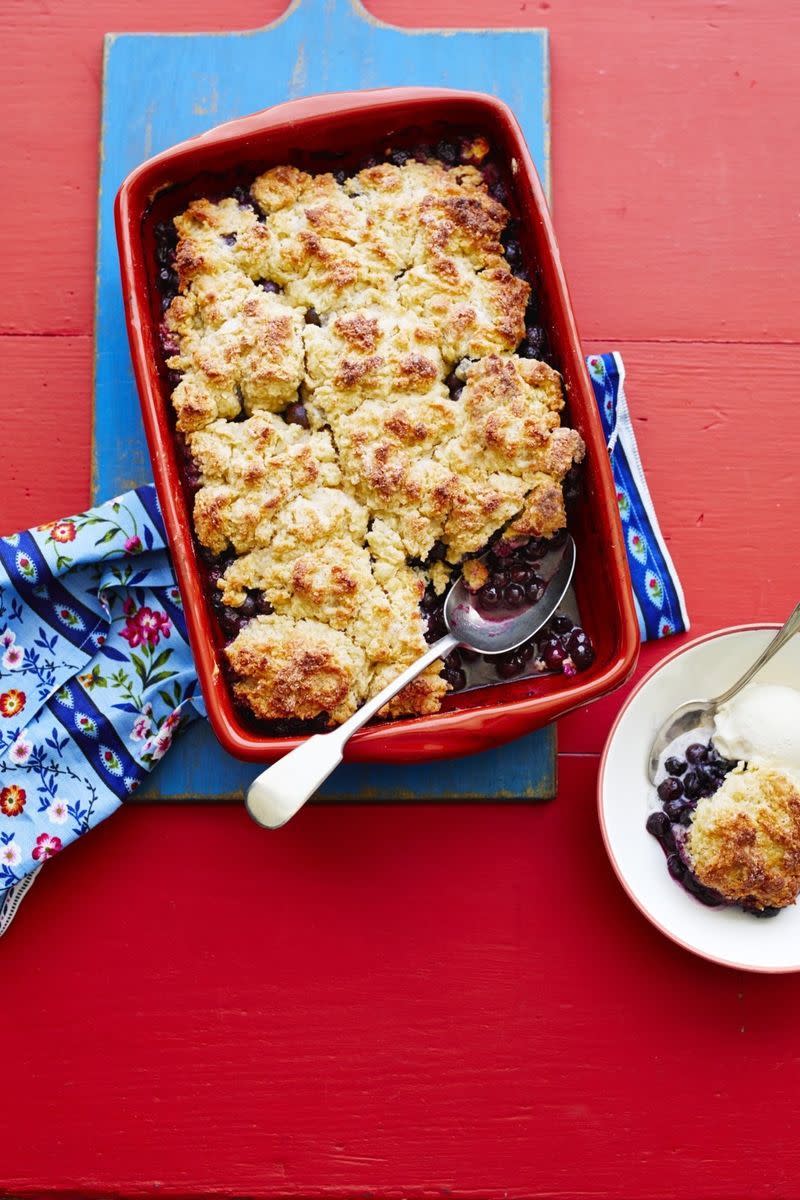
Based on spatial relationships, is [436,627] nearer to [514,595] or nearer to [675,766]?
[514,595]

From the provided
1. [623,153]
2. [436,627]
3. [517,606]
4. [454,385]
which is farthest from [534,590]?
[623,153]

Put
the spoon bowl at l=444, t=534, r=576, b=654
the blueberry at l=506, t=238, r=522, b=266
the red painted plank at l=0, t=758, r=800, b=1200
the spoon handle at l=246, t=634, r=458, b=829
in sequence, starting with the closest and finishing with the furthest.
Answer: the spoon handle at l=246, t=634, r=458, b=829, the spoon bowl at l=444, t=534, r=576, b=654, the blueberry at l=506, t=238, r=522, b=266, the red painted plank at l=0, t=758, r=800, b=1200

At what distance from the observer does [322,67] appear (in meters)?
2.14

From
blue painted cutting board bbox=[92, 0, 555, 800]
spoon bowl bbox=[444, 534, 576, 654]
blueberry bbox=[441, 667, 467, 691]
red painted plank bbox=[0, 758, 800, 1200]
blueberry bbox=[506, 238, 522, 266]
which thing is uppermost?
blue painted cutting board bbox=[92, 0, 555, 800]

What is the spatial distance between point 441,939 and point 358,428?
1007 mm

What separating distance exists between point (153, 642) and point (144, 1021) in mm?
744

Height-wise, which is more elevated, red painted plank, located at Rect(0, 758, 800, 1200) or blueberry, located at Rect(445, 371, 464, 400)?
blueberry, located at Rect(445, 371, 464, 400)

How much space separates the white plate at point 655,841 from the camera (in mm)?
1936

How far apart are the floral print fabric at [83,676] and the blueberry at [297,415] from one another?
1.11ft

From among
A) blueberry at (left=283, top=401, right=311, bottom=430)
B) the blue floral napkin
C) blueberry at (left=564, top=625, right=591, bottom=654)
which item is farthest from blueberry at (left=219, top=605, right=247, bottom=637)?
blueberry at (left=564, top=625, right=591, bottom=654)

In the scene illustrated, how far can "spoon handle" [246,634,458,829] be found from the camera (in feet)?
5.49

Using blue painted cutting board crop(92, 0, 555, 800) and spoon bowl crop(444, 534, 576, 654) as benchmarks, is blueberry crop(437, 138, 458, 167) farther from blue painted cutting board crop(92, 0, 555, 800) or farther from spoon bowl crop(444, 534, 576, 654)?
spoon bowl crop(444, 534, 576, 654)

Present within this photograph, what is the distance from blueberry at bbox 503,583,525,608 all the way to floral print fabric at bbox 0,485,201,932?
62cm

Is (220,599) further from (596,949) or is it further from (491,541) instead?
(596,949)
